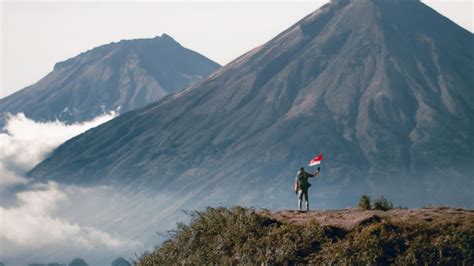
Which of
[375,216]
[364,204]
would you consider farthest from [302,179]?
[375,216]

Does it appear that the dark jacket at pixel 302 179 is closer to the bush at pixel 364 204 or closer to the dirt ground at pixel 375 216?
the dirt ground at pixel 375 216

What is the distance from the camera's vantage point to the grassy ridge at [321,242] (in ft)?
151

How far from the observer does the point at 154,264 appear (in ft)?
176

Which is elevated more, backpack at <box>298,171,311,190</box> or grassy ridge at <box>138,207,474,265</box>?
backpack at <box>298,171,311,190</box>

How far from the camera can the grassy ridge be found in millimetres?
45906

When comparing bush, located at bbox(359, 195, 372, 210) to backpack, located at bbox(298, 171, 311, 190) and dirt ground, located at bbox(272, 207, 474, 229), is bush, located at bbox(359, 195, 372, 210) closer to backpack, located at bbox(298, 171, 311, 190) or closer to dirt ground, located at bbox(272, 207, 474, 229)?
backpack, located at bbox(298, 171, 311, 190)

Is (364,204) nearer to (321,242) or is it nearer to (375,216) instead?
(375,216)

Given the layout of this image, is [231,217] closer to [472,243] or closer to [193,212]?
[193,212]

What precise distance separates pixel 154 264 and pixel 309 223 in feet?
29.0

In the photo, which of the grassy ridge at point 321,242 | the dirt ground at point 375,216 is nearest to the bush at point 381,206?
the dirt ground at point 375,216

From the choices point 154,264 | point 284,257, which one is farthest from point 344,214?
point 154,264

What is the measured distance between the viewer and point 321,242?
48.7m

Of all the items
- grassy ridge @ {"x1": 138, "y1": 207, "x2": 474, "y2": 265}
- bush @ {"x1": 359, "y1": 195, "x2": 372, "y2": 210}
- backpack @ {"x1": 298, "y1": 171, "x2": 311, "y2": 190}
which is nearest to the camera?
grassy ridge @ {"x1": 138, "y1": 207, "x2": 474, "y2": 265}

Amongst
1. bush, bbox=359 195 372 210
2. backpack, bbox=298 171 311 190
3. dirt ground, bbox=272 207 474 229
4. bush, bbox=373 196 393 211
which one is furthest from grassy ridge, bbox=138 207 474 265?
bush, bbox=359 195 372 210
